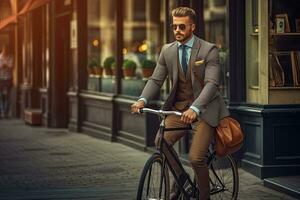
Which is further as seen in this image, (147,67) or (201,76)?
→ (147,67)

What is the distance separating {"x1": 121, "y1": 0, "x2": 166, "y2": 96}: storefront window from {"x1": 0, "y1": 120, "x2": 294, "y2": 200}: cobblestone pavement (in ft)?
3.89

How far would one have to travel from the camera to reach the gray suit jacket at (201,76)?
6453 millimetres

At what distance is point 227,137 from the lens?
6.63 m

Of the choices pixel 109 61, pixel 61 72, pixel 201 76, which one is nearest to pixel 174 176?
pixel 201 76

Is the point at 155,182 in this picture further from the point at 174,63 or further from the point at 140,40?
the point at 140,40

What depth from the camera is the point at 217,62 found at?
6.56 meters

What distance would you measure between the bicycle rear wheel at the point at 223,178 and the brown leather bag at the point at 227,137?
177 millimetres

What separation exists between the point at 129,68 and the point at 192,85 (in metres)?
6.82

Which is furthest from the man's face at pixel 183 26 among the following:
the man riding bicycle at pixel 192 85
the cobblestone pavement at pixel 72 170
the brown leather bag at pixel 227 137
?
the cobblestone pavement at pixel 72 170

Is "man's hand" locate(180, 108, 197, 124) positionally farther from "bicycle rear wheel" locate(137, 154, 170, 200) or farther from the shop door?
the shop door

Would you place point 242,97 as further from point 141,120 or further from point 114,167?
point 141,120

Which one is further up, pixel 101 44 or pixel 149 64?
pixel 101 44

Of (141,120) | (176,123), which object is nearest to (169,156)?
(176,123)

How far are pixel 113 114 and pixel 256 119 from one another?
16.6 ft
